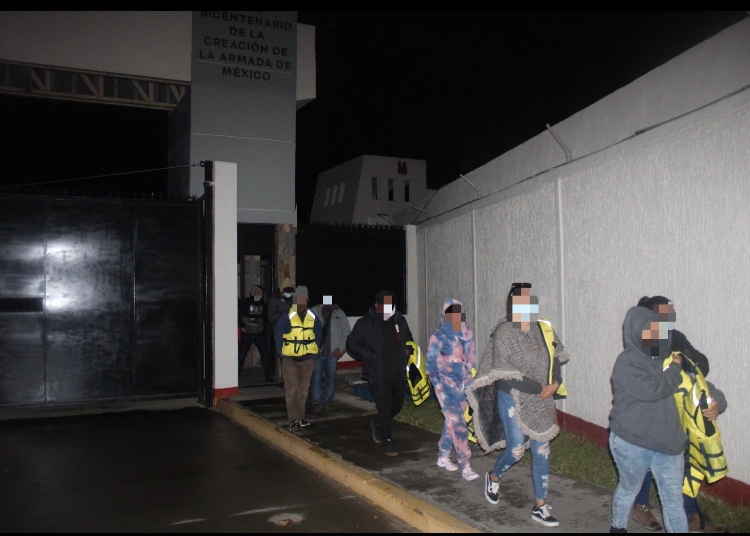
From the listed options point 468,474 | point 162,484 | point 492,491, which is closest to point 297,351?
point 162,484

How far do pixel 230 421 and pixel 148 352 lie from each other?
1.99 metres

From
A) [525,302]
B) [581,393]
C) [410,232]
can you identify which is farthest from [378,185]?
[525,302]

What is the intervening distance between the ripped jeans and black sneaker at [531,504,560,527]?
76 millimetres

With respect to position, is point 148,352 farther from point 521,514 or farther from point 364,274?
point 521,514

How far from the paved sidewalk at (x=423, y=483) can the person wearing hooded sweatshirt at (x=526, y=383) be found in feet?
0.83

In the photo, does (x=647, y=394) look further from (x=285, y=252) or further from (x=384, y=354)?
(x=285, y=252)

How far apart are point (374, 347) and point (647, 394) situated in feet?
10.9

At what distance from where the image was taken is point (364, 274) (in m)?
12.9

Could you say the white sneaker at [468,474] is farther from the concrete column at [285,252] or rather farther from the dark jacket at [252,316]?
the concrete column at [285,252]

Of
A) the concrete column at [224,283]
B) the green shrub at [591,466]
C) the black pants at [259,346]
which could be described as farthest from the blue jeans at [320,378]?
the black pants at [259,346]

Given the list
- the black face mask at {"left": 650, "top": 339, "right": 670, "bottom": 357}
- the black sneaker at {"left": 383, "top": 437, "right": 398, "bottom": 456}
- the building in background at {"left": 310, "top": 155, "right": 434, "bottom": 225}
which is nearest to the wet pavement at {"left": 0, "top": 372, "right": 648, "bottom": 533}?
the black sneaker at {"left": 383, "top": 437, "right": 398, "bottom": 456}

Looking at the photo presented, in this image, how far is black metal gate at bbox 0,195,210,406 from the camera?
922cm

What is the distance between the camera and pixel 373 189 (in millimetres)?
25109

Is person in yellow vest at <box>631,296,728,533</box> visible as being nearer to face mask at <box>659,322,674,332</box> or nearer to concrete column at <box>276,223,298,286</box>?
face mask at <box>659,322,674,332</box>
